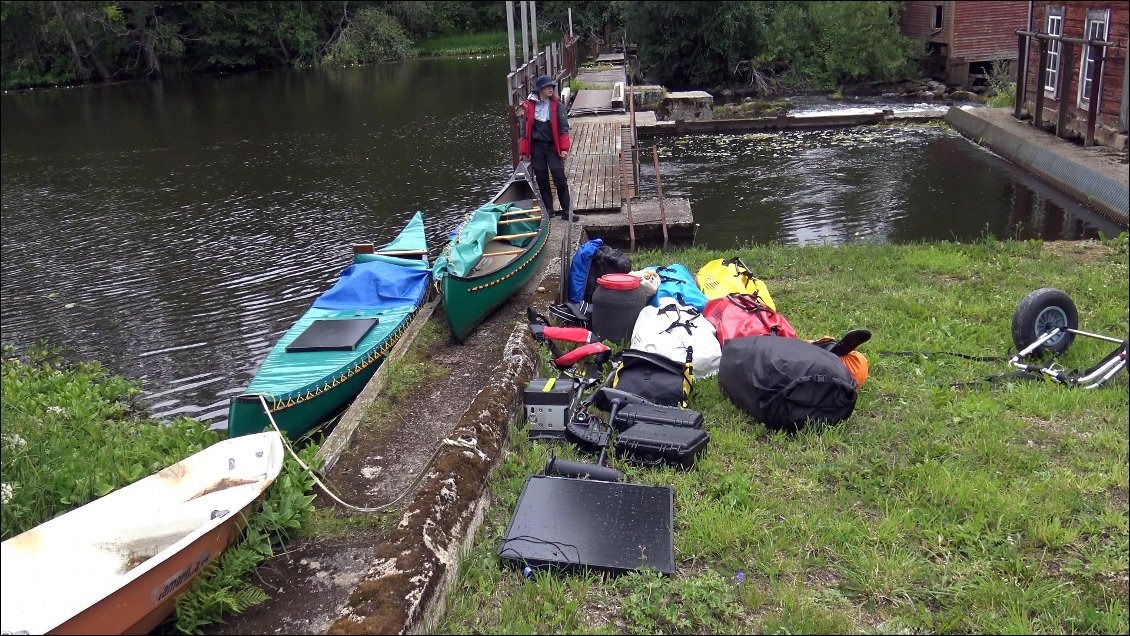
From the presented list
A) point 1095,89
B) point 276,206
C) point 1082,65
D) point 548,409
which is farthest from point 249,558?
point 1082,65

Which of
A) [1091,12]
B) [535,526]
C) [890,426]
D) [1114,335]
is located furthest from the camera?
[1091,12]

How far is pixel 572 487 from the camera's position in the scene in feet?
15.7

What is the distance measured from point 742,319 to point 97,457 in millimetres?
4925

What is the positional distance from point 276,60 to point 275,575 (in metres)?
54.2

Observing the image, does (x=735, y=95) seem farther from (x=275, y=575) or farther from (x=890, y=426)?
(x=275, y=575)

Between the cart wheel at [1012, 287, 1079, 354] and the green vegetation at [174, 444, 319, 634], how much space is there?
523 cm

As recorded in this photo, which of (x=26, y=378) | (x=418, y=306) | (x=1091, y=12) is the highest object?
(x=1091, y=12)

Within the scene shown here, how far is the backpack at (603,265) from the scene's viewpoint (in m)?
8.25

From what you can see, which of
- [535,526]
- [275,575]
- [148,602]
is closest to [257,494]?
[275,575]

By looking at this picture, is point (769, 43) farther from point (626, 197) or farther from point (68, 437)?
point (68, 437)

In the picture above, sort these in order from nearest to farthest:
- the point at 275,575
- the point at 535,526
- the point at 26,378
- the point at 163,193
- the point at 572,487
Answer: the point at 275,575
the point at 535,526
the point at 572,487
the point at 26,378
the point at 163,193

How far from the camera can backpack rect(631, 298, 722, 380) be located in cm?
637

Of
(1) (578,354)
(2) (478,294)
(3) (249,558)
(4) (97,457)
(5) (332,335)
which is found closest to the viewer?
(3) (249,558)

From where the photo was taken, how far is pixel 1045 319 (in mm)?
6523
